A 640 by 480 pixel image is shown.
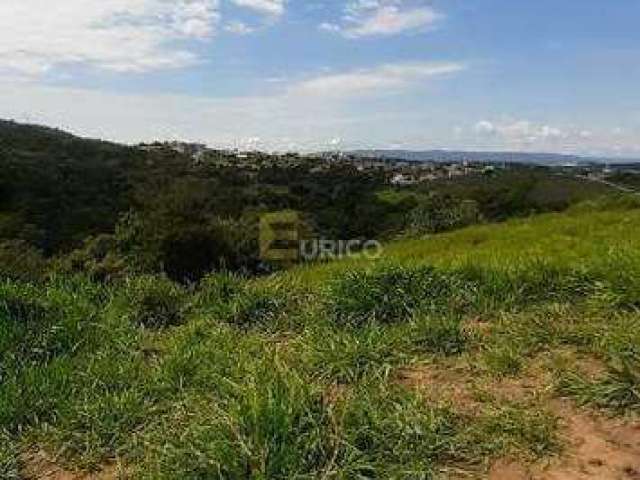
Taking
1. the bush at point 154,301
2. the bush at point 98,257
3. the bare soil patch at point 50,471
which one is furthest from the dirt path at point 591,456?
the bush at point 98,257

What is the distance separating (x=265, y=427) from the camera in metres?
4.39

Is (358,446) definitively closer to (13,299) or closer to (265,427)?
(265,427)

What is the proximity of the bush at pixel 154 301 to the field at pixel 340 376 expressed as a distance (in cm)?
4

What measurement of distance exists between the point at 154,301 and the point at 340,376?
3.97 meters

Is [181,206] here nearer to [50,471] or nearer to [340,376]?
[340,376]

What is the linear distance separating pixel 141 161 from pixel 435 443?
10037 centimetres

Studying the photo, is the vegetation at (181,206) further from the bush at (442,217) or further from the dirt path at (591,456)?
the dirt path at (591,456)

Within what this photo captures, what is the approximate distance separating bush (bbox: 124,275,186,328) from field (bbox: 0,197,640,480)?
1.7 inches

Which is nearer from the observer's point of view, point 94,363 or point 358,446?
point 358,446

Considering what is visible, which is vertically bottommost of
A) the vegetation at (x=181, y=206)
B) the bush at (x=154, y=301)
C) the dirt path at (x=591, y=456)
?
the vegetation at (x=181, y=206)

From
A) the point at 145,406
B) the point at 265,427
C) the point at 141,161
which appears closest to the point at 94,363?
the point at 145,406

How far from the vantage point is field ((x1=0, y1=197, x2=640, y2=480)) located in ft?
14.5

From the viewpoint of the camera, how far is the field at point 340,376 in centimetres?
441

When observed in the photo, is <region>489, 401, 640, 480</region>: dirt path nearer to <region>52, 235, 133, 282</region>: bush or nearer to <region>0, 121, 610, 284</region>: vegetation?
<region>0, 121, 610, 284</region>: vegetation
